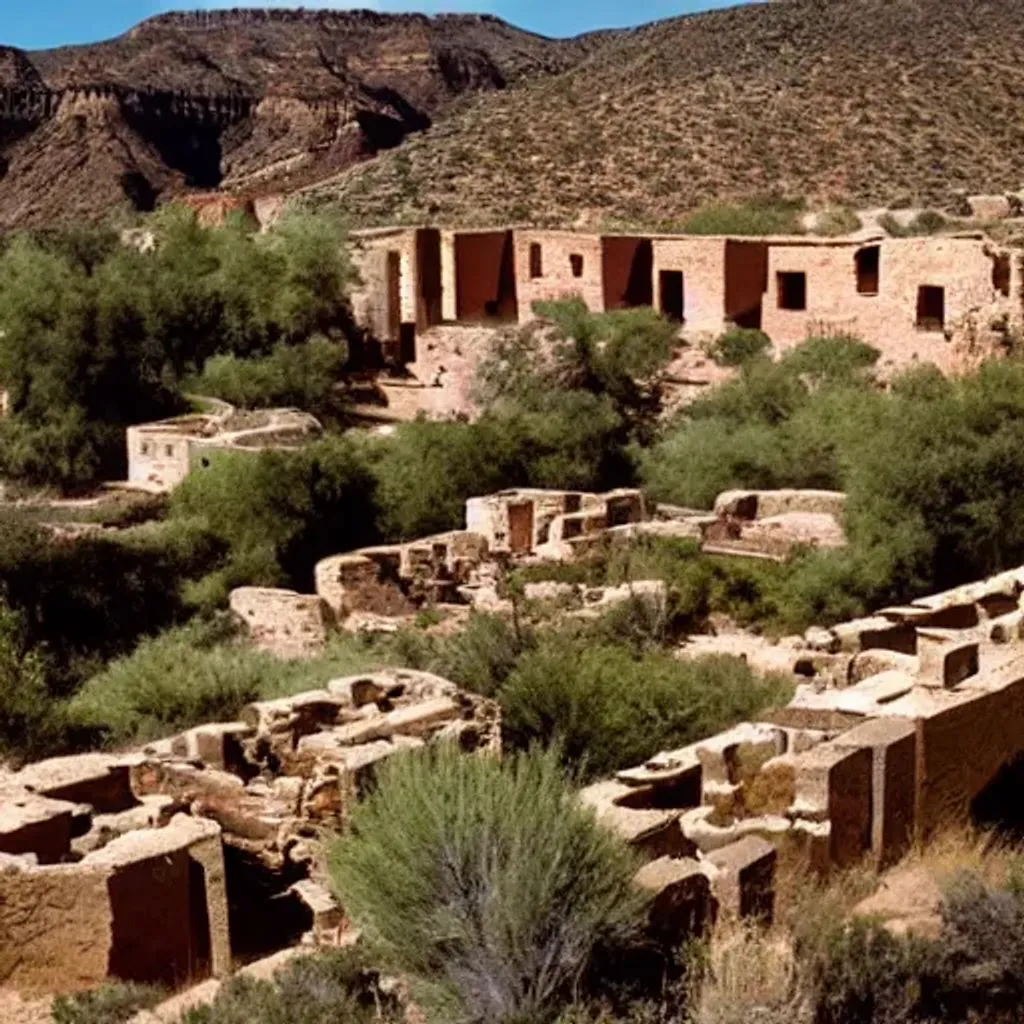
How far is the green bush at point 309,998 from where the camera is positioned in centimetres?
809

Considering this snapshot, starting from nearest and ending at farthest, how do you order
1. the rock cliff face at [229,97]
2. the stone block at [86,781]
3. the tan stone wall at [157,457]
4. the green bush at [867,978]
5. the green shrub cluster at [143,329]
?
1. the green bush at [867,978]
2. the stone block at [86,781]
3. the tan stone wall at [157,457]
4. the green shrub cluster at [143,329]
5. the rock cliff face at [229,97]

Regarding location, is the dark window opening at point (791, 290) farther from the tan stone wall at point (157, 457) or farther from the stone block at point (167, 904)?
the stone block at point (167, 904)

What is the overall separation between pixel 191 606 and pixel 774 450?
25.7ft

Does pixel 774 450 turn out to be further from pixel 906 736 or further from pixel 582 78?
pixel 582 78

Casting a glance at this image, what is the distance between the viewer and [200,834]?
979 cm

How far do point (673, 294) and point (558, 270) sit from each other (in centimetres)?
197

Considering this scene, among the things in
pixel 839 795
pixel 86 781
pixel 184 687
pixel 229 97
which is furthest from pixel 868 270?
pixel 229 97

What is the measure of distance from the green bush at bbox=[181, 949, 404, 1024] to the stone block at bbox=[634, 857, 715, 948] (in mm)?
1220

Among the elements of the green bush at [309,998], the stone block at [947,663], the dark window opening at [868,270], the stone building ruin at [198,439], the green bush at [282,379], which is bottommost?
the green bush at [309,998]

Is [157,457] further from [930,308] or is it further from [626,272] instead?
[930,308]

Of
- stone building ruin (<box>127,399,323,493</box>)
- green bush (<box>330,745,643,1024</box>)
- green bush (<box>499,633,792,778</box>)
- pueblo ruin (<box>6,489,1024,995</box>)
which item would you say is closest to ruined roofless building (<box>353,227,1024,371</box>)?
stone building ruin (<box>127,399,323,493</box>)

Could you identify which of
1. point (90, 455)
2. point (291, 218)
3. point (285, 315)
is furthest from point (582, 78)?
point (90, 455)

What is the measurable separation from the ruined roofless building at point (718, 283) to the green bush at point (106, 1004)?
794 inches

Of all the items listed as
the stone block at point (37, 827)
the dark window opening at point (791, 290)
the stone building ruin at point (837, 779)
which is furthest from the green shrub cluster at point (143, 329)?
the stone block at point (37, 827)
